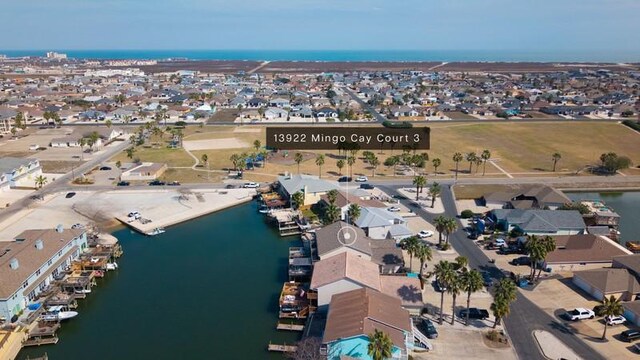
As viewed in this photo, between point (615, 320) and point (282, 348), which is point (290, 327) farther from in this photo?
point (615, 320)

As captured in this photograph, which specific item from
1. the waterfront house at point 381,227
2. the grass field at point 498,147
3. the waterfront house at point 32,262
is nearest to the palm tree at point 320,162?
the grass field at point 498,147

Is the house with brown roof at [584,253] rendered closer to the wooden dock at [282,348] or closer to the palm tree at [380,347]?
the palm tree at [380,347]

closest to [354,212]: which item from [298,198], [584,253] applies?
[298,198]

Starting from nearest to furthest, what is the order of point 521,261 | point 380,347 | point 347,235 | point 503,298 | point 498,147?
point 380,347
point 503,298
point 347,235
point 521,261
point 498,147

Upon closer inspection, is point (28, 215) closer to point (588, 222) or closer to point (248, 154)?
point (248, 154)

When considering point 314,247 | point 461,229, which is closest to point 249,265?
point 314,247

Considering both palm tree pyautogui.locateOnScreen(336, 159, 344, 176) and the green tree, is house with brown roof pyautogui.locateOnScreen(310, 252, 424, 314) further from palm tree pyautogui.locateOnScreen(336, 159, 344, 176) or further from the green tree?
palm tree pyautogui.locateOnScreen(336, 159, 344, 176)

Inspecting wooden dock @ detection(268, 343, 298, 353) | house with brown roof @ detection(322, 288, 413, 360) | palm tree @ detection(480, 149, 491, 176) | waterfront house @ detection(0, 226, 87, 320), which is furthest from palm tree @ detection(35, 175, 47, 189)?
palm tree @ detection(480, 149, 491, 176)
